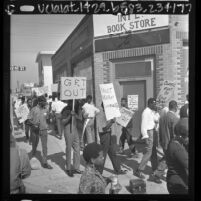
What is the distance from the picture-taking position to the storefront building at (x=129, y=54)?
4.34m

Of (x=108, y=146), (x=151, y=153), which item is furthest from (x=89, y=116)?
(x=151, y=153)

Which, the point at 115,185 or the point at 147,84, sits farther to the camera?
the point at 147,84

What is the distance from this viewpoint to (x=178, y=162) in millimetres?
3748

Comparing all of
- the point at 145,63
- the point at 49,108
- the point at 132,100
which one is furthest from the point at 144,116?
the point at 49,108

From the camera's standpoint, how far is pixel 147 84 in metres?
4.51

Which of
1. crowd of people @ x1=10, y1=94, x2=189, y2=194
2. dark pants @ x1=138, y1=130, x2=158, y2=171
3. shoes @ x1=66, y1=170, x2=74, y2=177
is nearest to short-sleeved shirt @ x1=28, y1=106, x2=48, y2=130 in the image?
crowd of people @ x1=10, y1=94, x2=189, y2=194

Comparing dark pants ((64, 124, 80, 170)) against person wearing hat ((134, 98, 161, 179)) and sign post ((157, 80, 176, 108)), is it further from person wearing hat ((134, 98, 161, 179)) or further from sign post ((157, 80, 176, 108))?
sign post ((157, 80, 176, 108))

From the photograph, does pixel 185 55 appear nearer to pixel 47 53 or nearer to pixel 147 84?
pixel 147 84

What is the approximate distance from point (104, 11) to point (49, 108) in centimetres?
169

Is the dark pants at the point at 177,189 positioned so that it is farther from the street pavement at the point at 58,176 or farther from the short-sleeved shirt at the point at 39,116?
the short-sleeved shirt at the point at 39,116

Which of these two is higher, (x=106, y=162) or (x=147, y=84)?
(x=147, y=84)

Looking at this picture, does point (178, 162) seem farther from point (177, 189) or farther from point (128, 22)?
point (128, 22)

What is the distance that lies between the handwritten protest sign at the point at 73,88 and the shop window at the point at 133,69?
0.58 m

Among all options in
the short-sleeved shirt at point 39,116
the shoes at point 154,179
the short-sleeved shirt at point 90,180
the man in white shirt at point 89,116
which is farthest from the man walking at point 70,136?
the short-sleeved shirt at point 90,180
